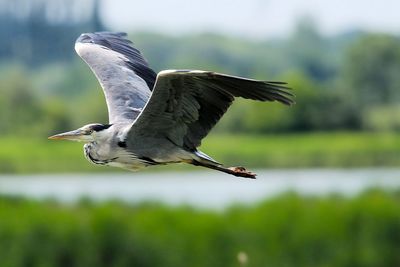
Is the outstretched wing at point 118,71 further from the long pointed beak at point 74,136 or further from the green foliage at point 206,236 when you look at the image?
the green foliage at point 206,236

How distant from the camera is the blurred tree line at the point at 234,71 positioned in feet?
128

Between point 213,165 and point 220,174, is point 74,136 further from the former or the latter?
point 220,174

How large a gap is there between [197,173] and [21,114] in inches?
467

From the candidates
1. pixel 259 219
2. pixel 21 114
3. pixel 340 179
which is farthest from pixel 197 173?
pixel 259 219

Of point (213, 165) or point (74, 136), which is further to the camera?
point (74, 136)

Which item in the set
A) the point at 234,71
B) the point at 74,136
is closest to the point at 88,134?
the point at 74,136

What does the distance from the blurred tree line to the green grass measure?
1.54m

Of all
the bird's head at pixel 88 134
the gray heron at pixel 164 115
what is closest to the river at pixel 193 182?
the gray heron at pixel 164 115

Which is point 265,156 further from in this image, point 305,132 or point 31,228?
point 31,228

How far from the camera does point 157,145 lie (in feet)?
25.2

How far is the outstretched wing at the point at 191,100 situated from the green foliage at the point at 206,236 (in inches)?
236

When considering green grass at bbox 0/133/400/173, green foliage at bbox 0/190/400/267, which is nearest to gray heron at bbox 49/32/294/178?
green foliage at bbox 0/190/400/267

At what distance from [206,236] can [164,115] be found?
6815 mm

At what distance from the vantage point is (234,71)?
59.8 meters
